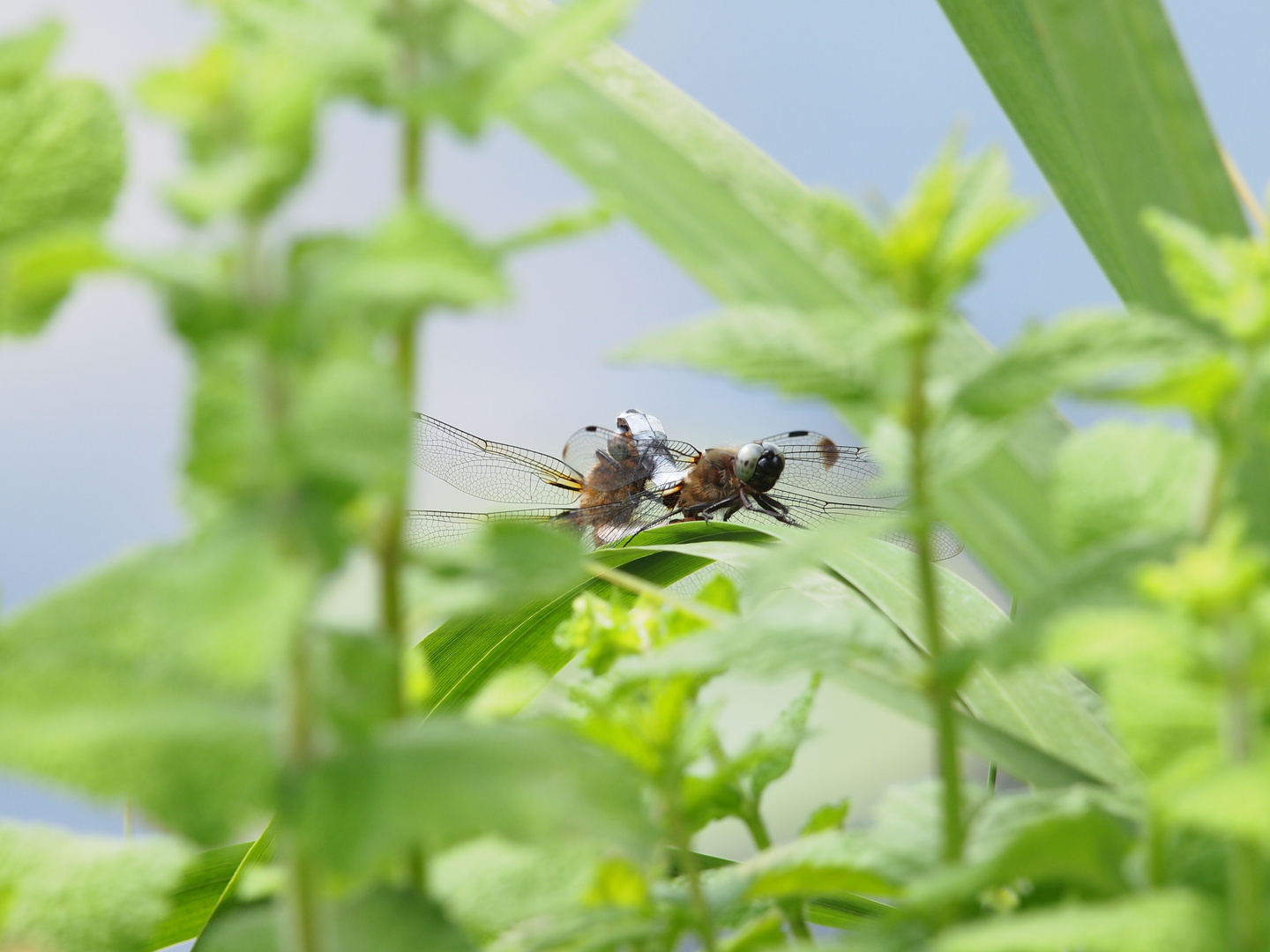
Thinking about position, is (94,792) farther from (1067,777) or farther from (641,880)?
(1067,777)

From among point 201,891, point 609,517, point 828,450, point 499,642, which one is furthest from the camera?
point 828,450

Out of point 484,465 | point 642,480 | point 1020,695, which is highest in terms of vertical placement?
point 484,465

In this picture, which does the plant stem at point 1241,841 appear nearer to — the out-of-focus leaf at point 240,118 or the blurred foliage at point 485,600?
the blurred foliage at point 485,600

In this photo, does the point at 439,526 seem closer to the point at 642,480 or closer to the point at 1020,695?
the point at 642,480

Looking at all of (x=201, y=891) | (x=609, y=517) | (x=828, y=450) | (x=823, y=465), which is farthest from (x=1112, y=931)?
(x=823, y=465)

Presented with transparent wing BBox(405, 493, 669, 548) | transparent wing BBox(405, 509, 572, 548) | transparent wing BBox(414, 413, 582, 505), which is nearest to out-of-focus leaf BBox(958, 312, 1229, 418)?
transparent wing BBox(405, 493, 669, 548)

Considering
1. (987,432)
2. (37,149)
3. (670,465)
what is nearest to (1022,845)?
(987,432)

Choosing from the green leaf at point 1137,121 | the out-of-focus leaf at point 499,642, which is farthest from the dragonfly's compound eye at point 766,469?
the green leaf at point 1137,121
